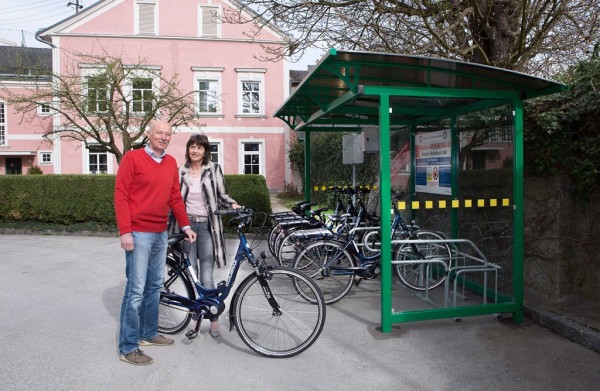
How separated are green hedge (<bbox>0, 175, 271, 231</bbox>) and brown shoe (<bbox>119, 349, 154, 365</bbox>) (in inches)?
287

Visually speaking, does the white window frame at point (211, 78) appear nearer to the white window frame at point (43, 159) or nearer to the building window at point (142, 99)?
the building window at point (142, 99)

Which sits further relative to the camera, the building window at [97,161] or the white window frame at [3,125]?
the white window frame at [3,125]

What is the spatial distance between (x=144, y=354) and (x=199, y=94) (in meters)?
21.6

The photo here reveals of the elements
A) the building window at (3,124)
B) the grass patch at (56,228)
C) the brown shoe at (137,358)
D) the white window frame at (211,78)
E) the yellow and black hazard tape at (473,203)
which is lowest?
the brown shoe at (137,358)

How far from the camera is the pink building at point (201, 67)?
23.3 m

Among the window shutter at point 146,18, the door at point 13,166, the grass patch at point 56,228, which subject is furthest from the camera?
the door at point 13,166

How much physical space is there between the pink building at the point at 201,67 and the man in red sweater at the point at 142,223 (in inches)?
785

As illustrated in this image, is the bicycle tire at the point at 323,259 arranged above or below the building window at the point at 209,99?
below

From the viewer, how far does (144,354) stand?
3.96m

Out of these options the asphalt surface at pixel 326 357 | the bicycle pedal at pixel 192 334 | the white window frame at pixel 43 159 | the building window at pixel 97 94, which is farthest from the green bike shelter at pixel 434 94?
the white window frame at pixel 43 159

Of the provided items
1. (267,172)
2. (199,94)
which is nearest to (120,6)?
(199,94)

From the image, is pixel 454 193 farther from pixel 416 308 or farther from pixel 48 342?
pixel 48 342

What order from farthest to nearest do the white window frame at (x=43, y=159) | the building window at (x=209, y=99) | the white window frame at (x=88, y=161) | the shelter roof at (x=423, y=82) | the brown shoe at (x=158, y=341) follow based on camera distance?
1. the white window frame at (x=43, y=159)
2. the building window at (x=209, y=99)
3. the white window frame at (x=88, y=161)
4. the shelter roof at (x=423, y=82)
5. the brown shoe at (x=158, y=341)

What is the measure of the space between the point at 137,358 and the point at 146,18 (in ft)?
75.3
